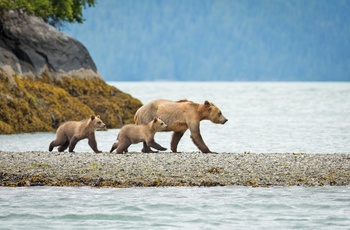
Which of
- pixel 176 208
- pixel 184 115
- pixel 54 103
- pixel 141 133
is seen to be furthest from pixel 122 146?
pixel 54 103

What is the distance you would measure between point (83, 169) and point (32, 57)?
64.2 ft

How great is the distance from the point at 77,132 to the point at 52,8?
705 inches

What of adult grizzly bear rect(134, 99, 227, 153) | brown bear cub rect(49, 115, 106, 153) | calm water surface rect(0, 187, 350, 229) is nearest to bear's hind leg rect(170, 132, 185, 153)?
adult grizzly bear rect(134, 99, 227, 153)

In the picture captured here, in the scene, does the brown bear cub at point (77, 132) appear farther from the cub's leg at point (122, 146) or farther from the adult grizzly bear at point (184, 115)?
the adult grizzly bear at point (184, 115)

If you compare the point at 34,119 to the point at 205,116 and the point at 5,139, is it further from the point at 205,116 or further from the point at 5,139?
the point at 205,116

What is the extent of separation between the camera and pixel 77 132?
958 inches

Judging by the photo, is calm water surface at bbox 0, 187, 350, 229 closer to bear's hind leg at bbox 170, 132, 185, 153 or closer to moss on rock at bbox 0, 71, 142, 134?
bear's hind leg at bbox 170, 132, 185, 153

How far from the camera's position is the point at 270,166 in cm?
2198

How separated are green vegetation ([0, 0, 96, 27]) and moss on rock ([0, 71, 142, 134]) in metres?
2.47

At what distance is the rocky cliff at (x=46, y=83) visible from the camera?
120 ft

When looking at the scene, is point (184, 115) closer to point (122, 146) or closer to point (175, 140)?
point (175, 140)

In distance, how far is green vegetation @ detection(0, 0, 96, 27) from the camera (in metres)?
37.9

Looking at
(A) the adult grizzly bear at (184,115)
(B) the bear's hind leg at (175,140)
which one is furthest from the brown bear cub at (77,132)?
(B) the bear's hind leg at (175,140)

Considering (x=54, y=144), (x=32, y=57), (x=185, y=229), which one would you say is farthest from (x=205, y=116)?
(x=32, y=57)
